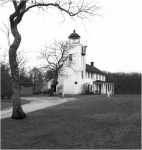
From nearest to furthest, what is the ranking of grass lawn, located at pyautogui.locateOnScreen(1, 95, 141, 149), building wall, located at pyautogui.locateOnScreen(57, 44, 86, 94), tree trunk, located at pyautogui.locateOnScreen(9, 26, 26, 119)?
grass lawn, located at pyautogui.locateOnScreen(1, 95, 141, 149), tree trunk, located at pyautogui.locateOnScreen(9, 26, 26, 119), building wall, located at pyautogui.locateOnScreen(57, 44, 86, 94)

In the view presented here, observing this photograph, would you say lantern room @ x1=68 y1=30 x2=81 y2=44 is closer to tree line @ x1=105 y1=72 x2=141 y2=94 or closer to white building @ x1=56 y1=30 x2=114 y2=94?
white building @ x1=56 y1=30 x2=114 y2=94

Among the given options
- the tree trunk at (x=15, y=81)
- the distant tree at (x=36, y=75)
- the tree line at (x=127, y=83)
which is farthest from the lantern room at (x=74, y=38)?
the tree trunk at (x=15, y=81)

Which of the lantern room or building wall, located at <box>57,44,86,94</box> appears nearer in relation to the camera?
the lantern room

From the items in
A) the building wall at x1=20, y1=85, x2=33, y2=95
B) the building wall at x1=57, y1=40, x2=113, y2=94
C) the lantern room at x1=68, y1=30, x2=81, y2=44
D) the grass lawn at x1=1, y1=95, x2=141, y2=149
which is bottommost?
the grass lawn at x1=1, y1=95, x2=141, y2=149

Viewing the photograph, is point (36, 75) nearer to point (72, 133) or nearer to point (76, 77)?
point (76, 77)

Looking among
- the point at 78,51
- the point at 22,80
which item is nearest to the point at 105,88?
the point at 78,51

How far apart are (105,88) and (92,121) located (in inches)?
1794

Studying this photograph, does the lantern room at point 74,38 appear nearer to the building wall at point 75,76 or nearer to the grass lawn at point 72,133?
the building wall at point 75,76

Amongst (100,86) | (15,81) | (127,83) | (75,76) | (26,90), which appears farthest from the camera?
(127,83)

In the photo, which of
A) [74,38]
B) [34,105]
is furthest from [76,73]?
[34,105]

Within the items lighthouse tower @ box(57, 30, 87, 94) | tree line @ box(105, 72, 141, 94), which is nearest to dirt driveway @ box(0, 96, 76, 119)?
lighthouse tower @ box(57, 30, 87, 94)

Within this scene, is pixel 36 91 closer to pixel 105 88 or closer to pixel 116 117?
pixel 105 88

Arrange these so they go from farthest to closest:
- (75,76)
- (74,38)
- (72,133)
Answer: (75,76), (74,38), (72,133)

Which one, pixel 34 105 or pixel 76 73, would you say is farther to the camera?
pixel 76 73
